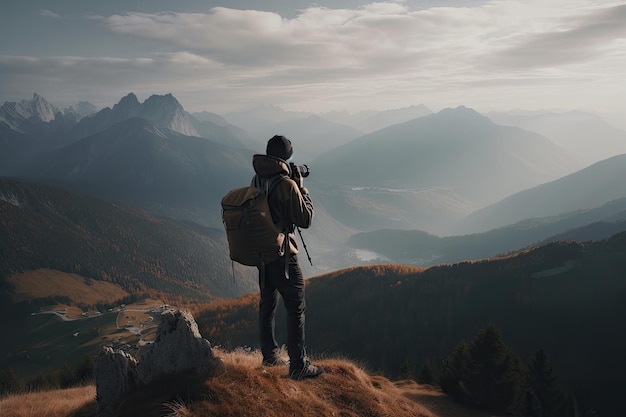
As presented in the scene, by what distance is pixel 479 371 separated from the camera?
27.4m

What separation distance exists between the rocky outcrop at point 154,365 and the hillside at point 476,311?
9644 cm

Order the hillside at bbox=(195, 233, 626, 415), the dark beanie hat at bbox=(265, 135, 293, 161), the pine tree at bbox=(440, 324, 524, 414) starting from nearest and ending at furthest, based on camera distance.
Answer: the dark beanie hat at bbox=(265, 135, 293, 161)
the pine tree at bbox=(440, 324, 524, 414)
the hillside at bbox=(195, 233, 626, 415)

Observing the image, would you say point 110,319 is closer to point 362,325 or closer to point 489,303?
point 362,325

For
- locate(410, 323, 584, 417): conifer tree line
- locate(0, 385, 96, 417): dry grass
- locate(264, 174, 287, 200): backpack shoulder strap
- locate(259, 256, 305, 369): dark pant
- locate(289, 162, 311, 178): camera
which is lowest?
locate(410, 323, 584, 417): conifer tree line

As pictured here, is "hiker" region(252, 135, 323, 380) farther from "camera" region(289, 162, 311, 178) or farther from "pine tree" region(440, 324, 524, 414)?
"pine tree" region(440, 324, 524, 414)

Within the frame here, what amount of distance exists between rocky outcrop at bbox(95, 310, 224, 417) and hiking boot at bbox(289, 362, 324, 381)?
2061mm

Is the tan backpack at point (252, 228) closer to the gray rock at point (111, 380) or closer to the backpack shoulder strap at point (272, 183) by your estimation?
the backpack shoulder strap at point (272, 183)

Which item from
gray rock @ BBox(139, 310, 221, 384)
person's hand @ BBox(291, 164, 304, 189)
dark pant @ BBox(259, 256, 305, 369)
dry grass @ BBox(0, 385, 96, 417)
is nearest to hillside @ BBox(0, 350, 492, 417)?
dry grass @ BBox(0, 385, 96, 417)

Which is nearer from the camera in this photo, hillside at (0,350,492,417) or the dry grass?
hillside at (0,350,492,417)

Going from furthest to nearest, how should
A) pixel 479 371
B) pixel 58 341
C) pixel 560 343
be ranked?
pixel 58 341 → pixel 560 343 → pixel 479 371

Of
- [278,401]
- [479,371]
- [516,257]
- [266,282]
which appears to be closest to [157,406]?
[278,401]

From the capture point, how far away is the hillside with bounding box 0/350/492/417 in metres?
7.62

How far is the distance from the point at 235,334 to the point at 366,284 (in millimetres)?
58750

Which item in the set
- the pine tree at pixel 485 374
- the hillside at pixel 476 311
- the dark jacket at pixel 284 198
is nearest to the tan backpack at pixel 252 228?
the dark jacket at pixel 284 198
